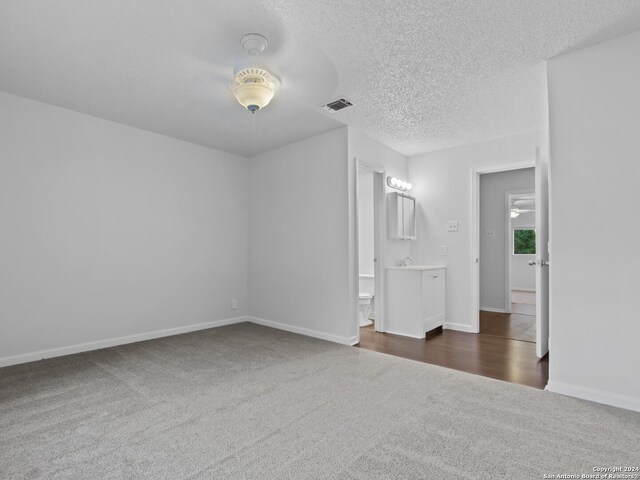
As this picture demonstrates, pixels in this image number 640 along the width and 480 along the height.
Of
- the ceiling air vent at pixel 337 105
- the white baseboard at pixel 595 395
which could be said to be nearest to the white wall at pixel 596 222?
the white baseboard at pixel 595 395

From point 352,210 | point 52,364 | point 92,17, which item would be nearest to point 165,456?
point 52,364

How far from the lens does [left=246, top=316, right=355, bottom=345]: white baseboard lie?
4.04 metres

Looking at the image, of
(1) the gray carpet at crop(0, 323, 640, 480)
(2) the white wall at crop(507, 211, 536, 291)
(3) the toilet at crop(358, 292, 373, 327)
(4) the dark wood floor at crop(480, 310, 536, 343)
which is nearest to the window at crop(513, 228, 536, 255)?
(2) the white wall at crop(507, 211, 536, 291)

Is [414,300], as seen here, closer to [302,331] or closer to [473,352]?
[473,352]

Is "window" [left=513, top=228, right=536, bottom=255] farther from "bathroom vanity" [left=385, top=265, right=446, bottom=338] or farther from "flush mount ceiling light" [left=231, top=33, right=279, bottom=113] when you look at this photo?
"flush mount ceiling light" [left=231, top=33, right=279, bottom=113]

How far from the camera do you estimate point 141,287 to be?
420 cm

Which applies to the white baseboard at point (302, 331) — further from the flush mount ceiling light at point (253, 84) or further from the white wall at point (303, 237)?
the flush mount ceiling light at point (253, 84)

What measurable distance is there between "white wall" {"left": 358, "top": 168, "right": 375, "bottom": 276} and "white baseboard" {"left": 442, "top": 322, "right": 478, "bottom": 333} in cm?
148

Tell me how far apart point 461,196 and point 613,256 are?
2.56 meters

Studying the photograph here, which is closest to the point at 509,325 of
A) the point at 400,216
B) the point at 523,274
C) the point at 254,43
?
the point at 400,216

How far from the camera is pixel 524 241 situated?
1052 cm

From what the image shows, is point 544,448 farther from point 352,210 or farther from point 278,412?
point 352,210

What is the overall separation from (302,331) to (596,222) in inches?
128

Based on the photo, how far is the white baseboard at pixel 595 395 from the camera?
2332mm
